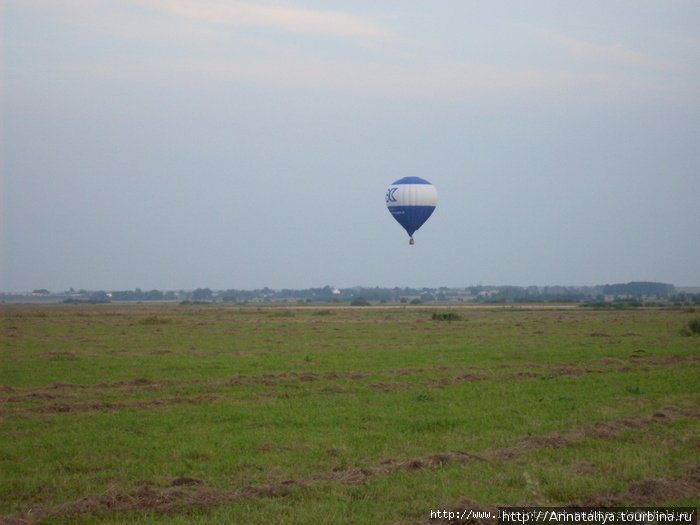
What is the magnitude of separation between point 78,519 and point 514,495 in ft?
18.4

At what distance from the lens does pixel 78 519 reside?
36.4 ft

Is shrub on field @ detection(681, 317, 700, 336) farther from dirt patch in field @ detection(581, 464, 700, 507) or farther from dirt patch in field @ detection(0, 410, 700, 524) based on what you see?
dirt patch in field @ detection(581, 464, 700, 507)

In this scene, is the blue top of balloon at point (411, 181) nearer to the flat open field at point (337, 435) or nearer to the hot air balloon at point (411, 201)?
the hot air balloon at point (411, 201)

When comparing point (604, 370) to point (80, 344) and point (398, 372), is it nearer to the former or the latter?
point (398, 372)

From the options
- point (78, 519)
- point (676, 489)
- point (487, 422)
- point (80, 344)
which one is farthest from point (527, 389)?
point (80, 344)

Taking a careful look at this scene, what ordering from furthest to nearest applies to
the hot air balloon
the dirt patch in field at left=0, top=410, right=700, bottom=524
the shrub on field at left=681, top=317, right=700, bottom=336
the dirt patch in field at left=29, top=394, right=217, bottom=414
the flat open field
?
the hot air balloon
the shrub on field at left=681, top=317, right=700, bottom=336
the dirt patch in field at left=29, top=394, right=217, bottom=414
the flat open field
the dirt patch in field at left=0, top=410, right=700, bottom=524

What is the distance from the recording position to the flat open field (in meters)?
11.9

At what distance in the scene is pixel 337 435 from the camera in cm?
1681

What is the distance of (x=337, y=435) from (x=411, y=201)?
41.0 m

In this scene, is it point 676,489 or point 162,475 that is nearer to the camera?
point 676,489

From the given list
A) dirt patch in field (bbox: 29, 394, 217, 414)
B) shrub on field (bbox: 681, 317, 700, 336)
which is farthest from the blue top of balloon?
dirt patch in field (bbox: 29, 394, 217, 414)

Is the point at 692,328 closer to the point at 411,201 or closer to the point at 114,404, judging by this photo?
the point at 411,201

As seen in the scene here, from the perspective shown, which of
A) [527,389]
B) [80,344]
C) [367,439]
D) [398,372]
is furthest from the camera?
[80,344]

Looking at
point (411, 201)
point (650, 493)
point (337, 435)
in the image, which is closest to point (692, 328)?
point (411, 201)
